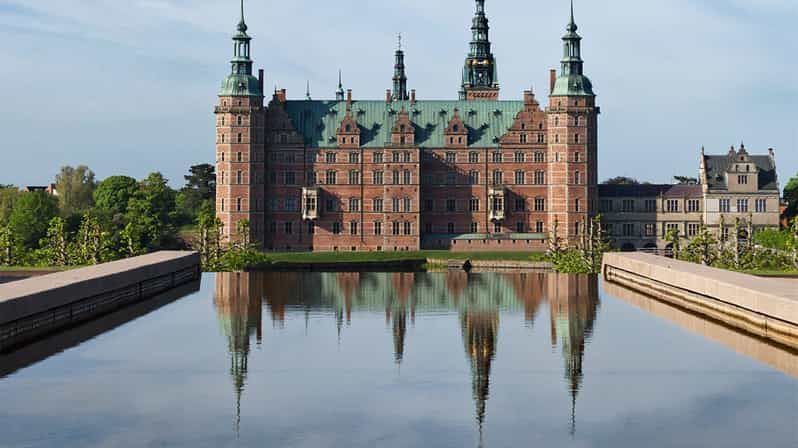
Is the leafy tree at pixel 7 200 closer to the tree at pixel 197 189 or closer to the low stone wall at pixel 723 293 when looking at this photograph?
the tree at pixel 197 189

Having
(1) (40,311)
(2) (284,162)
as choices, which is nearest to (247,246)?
(2) (284,162)

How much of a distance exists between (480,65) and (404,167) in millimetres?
22126

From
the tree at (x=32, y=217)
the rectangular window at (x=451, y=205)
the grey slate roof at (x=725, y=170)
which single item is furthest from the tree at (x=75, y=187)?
the grey slate roof at (x=725, y=170)

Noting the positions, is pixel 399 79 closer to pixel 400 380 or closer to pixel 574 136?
pixel 574 136

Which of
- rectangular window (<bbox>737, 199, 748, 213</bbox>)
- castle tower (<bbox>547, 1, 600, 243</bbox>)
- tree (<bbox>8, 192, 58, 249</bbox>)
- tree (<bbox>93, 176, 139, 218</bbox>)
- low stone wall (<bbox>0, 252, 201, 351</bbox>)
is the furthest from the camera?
tree (<bbox>93, 176, 139, 218</bbox>)

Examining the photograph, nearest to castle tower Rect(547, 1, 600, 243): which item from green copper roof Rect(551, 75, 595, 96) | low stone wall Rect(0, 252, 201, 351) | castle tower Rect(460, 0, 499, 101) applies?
green copper roof Rect(551, 75, 595, 96)

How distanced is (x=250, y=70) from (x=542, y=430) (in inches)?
3420

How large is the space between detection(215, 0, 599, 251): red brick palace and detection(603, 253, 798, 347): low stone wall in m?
47.0

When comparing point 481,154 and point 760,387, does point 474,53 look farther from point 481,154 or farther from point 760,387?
point 760,387

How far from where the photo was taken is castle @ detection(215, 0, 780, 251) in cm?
10469

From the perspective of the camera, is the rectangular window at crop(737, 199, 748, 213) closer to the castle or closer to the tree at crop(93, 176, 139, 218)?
the castle

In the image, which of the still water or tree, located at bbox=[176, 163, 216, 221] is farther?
tree, located at bbox=[176, 163, 216, 221]

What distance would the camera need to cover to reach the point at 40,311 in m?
33.3

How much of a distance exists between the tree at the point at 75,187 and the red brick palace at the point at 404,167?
122 feet
